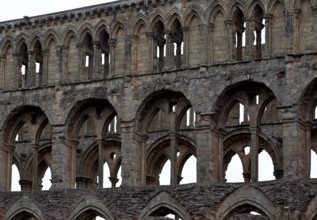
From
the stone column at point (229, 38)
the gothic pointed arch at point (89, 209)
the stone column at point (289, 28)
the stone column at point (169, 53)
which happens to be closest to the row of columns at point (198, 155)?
the gothic pointed arch at point (89, 209)

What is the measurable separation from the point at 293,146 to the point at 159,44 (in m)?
7.54

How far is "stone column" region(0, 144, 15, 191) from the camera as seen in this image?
4912 centimetres

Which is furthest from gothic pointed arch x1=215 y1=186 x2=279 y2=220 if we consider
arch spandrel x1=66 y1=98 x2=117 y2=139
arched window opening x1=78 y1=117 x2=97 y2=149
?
arched window opening x1=78 y1=117 x2=97 y2=149

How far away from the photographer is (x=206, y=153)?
4409cm

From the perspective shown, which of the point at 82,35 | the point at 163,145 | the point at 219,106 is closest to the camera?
the point at 219,106

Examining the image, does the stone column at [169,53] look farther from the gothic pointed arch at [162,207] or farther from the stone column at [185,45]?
the gothic pointed arch at [162,207]

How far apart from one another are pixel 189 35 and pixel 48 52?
669 centimetres

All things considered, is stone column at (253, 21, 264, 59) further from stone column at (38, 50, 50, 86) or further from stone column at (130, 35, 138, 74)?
stone column at (38, 50, 50, 86)

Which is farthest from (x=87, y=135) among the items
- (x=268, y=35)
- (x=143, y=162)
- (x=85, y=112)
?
(x=268, y=35)

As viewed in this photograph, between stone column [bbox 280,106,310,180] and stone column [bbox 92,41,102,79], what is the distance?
27.4 ft

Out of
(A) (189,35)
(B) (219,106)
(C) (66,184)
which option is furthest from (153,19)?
(C) (66,184)

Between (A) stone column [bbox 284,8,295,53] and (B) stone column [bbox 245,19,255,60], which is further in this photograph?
(B) stone column [bbox 245,19,255,60]

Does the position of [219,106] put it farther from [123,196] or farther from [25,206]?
[25,206]

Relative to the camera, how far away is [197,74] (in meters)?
44.7
